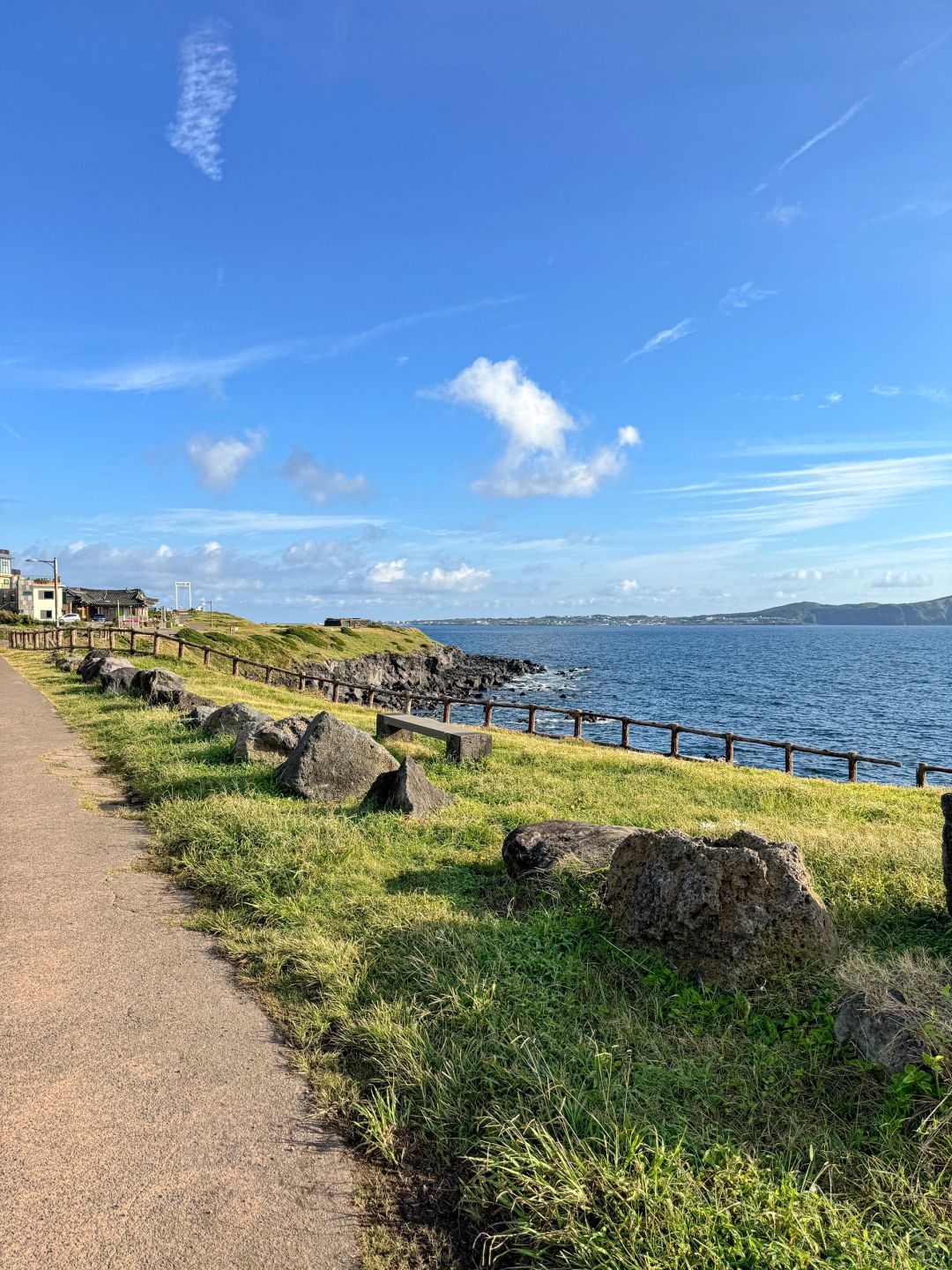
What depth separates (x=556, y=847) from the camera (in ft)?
22.9

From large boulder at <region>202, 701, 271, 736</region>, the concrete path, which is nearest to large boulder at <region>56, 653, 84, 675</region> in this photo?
large boulder at <region>202, 701, 271, 736</region>

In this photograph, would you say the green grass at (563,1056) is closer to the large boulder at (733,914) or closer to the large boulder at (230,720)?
the large boulder at (733,914)

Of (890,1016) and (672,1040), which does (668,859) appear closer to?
(672,1040)

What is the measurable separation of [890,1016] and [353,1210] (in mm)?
3174

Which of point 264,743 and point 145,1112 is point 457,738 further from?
point 145,1112

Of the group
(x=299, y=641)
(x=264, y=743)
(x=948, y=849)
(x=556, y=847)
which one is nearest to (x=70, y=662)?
(x=264, y=743)

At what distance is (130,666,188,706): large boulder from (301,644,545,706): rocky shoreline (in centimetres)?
3237

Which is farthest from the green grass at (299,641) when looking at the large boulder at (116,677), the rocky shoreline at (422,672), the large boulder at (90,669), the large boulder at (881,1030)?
the large boulder at (881,1030)

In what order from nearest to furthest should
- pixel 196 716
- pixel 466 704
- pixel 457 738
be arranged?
pixel 457 738 < pixel 196 716 < pixel 466 704

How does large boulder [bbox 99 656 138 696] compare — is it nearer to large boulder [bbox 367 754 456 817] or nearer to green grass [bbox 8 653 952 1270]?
green grass [bbox 8 653 952 1270]

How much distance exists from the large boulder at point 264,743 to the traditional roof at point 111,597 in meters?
99.1

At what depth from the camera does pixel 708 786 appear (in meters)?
12.7

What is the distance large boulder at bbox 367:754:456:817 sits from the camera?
9039 millimetres

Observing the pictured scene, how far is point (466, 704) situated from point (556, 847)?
801 inches
